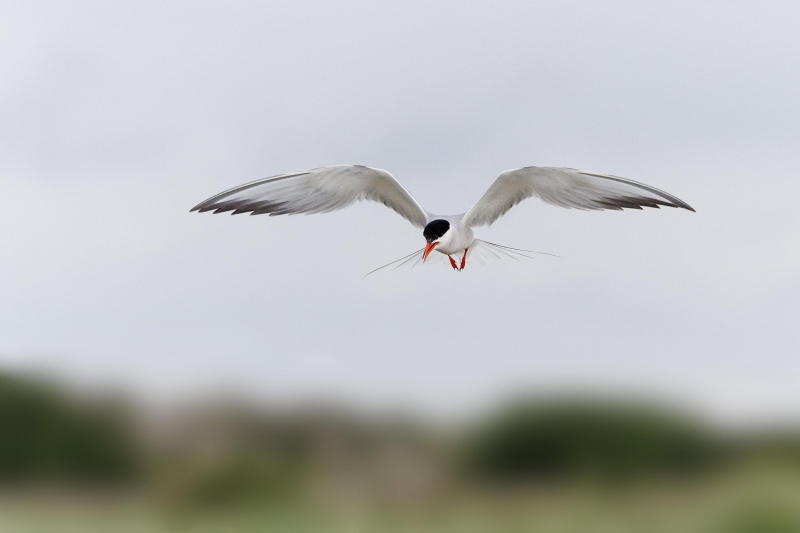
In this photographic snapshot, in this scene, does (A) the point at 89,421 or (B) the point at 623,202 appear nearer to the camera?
(B) the point at 623,202

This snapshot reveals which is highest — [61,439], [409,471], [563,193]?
[563,193]

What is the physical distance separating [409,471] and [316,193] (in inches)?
31.0

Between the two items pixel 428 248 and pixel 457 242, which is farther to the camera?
pixel 457 242

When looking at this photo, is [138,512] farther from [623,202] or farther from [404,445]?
[623,202]

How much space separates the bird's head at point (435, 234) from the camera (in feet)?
8.70

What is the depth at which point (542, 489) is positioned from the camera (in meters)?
2.65

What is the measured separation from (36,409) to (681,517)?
71.2 inches

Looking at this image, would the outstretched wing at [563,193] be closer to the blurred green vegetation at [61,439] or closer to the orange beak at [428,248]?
the orange beak at [428,248]

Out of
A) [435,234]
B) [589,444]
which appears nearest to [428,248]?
[435,234]

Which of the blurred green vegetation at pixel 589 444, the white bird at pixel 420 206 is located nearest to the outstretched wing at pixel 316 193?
the white bird at pixel 420 206

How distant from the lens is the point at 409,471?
2.62 m

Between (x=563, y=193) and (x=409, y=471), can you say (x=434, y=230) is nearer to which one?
(x=563, y=193)

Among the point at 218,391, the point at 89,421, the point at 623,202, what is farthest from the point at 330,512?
the point at 623,202

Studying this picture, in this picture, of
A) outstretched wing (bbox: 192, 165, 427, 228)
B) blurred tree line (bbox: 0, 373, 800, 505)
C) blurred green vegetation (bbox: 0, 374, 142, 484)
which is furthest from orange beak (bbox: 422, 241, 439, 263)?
blurred green vegetation (bbox: 0, 374, 142, 484)
